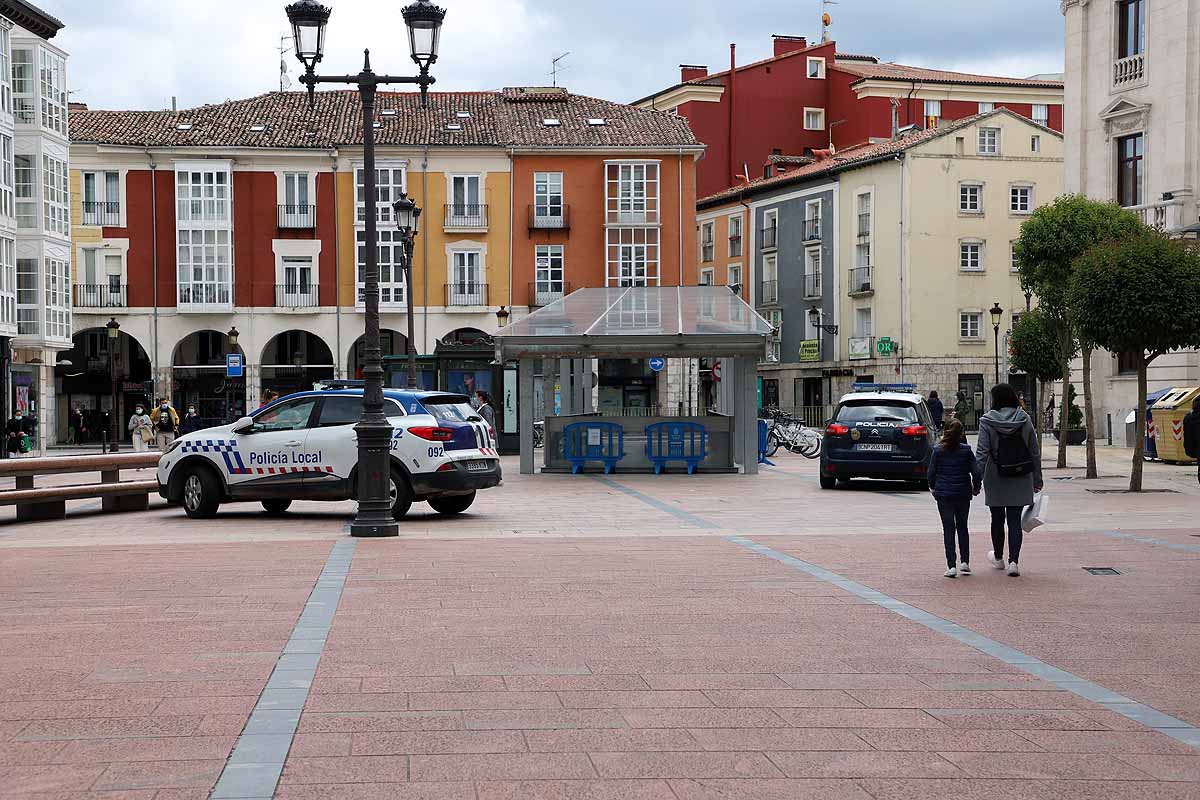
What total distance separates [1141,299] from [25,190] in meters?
35.3

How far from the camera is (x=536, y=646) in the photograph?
8.56 m

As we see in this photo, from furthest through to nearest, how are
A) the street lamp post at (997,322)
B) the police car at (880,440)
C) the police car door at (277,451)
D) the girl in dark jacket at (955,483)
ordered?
the street lamp post at (997,322) < the police car at (880,440) < the police car door at (277,451) < the girl in dark jacket at (955,483)

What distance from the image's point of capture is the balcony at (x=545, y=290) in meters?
58.2

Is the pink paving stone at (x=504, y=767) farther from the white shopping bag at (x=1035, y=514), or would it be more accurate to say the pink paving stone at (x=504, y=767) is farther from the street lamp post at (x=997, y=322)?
the street lamp post at (x=997, y=322)

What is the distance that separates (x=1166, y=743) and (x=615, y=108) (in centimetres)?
5767

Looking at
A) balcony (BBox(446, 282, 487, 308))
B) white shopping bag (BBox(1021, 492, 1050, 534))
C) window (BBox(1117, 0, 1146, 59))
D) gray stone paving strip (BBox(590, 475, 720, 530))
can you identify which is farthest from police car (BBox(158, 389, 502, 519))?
balcony (BBox(446, 282, 487, 308))

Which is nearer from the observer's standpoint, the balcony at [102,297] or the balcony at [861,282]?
the balcony at [102,297]

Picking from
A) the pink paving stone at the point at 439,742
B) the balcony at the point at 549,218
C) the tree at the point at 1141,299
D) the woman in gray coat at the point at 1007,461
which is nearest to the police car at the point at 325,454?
the woman in gray coat at the point at 1007,461

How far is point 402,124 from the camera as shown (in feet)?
196

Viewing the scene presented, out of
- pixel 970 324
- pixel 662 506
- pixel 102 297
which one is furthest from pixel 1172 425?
pixel 102 297

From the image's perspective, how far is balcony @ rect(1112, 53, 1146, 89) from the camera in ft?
129

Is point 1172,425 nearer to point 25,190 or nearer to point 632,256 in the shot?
point 632,256

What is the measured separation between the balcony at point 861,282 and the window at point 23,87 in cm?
3374

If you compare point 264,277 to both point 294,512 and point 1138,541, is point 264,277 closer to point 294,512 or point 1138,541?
point 294,512
